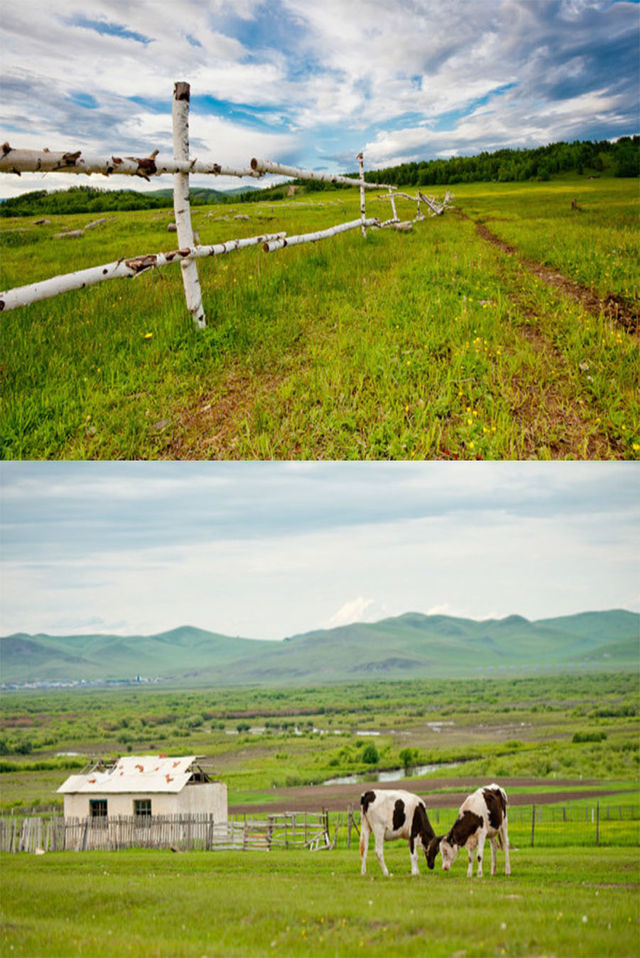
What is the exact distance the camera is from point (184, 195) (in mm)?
8117

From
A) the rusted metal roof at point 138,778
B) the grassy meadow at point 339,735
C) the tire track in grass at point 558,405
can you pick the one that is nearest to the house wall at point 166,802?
the rusted metal roof at point 138,778

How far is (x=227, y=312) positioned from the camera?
8.98 m

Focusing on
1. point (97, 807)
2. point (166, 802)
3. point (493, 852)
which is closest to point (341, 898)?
point (493, 852)

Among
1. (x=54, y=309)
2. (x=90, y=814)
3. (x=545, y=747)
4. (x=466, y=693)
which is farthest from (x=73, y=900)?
(x=466, y=693)

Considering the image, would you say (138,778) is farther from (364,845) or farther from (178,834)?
(364,845)

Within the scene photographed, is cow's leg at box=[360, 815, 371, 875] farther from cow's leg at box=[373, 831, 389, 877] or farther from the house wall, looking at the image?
the house wall

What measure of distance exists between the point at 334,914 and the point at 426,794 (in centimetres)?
2787

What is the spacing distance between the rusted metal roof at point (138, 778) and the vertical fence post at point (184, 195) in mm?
18465

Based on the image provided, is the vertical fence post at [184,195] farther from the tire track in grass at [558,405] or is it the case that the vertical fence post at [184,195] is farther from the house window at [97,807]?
the house window at [97,807]

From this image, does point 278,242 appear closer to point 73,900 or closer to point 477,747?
point 73,900

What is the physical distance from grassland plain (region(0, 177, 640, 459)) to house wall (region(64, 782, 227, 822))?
1764 cm

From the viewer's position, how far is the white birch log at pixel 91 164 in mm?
6016

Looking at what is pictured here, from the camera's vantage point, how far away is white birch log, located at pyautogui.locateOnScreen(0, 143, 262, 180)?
6.02 meters

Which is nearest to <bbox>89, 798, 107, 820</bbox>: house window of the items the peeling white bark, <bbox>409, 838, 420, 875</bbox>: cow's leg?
<bbox>409, 838, 420, 875</bbox>: cow's leg
